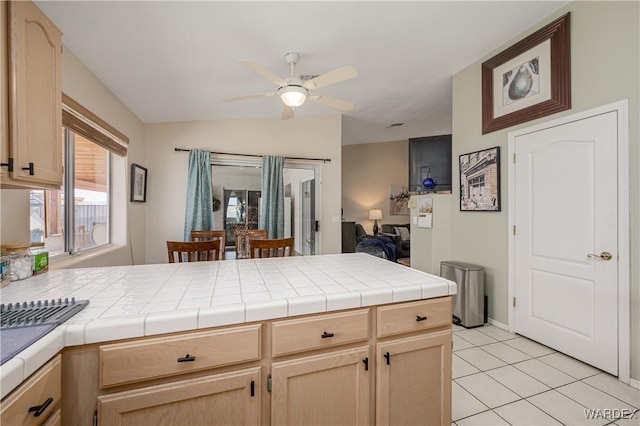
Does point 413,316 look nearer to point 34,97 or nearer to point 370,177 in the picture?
point 34,97

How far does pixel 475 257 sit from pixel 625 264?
1.31 metres

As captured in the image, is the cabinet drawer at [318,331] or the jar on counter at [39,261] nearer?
the cabinet drawer at [318,331]

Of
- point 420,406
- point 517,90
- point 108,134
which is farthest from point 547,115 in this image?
point 108,134

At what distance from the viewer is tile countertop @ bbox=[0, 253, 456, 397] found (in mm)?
860

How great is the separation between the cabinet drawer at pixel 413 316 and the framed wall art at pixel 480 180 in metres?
2.05

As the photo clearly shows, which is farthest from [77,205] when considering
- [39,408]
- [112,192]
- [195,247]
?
[39,408]

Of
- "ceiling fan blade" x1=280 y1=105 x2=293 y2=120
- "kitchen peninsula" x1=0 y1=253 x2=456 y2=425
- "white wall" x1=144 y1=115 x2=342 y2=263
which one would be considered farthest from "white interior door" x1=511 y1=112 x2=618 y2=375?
"white wall" x1=144 y1=115 x2=342 y2=263

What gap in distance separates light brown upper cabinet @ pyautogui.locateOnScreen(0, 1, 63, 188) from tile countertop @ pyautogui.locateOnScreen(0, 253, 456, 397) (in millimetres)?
517

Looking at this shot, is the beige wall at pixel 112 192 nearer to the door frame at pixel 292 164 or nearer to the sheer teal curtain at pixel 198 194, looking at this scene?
the sheer teal curtain at pixel 198 194

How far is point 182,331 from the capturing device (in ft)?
3.08

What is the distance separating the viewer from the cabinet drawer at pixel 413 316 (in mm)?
1207

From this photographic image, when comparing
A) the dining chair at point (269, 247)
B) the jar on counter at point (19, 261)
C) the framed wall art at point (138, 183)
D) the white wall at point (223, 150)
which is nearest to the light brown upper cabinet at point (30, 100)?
the jar on counter at point (19, 261)

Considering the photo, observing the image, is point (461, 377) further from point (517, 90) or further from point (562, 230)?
point (517, 90)

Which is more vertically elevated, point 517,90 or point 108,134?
point 517,90
